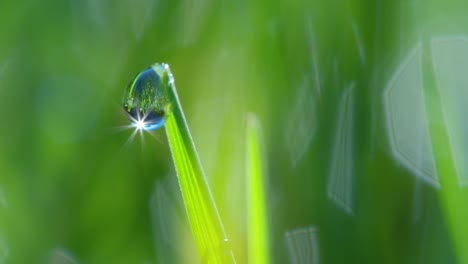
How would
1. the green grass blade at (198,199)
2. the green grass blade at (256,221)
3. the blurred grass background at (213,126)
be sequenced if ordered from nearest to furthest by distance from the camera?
the green grass blade at (198,199) → the green grass blade at (256,221) → the blurred grass background at (213,126)

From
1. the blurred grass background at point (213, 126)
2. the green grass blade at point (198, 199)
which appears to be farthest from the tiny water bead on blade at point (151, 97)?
the blurred grass background at point (213, 126)

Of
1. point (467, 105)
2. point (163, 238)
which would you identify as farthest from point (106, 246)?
point (467, 105)

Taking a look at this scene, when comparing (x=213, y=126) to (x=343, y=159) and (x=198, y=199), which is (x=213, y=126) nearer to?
(x=343, y=159)

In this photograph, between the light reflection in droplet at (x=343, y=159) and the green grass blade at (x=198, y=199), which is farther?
the light reflection in droplet at (x=343, y=159)

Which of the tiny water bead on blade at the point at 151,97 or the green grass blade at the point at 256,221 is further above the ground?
the tiny water bead on blade at the point at 151,97

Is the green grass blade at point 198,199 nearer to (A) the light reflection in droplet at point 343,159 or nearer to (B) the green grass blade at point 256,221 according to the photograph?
(B) the green grass blade at point 256,221

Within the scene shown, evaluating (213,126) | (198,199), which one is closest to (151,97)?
(198,199)

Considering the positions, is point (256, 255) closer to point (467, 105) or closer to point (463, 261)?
point (463, 261)
